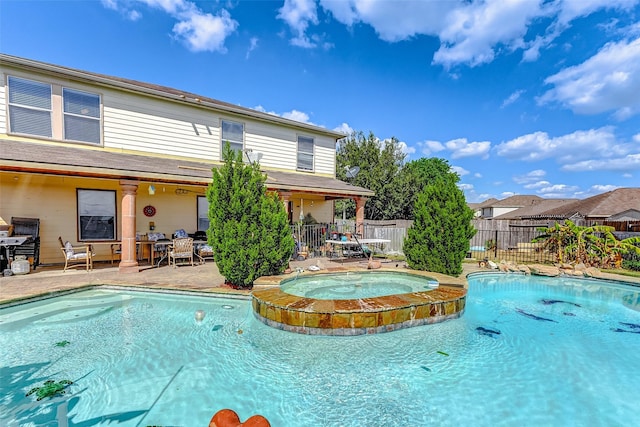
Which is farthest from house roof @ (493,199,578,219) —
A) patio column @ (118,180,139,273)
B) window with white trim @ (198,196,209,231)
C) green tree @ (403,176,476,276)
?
patio column @ (118,180,139,273)

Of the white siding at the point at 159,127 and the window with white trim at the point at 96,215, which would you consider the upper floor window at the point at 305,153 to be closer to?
the white siding at the point at 159,127

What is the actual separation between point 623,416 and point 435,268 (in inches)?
221

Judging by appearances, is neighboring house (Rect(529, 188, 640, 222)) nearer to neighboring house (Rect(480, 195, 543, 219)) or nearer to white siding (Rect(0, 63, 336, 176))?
white siding (Rect(0, 63, 336, 176))

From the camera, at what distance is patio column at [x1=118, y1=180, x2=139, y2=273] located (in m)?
8.70

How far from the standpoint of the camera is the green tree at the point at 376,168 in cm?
2795

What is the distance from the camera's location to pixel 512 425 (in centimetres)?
298

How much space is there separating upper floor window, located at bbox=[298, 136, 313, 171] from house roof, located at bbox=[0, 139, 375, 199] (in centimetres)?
309

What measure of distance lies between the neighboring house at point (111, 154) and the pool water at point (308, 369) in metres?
4.28

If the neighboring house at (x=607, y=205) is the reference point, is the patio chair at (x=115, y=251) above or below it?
below

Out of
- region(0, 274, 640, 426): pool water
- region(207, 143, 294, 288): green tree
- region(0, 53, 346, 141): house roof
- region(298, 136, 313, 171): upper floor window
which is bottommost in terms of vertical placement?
region(0, 274, 640, 426): pool water

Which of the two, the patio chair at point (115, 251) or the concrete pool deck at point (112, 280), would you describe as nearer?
the concrete pool deck at point (112, 280)

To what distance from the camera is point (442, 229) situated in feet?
28.2

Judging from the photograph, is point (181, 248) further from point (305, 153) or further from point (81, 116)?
point (305, 153)

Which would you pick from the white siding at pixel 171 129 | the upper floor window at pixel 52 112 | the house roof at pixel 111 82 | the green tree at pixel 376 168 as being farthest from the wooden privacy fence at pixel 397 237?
Answer: the green tree at pixel 376 168
